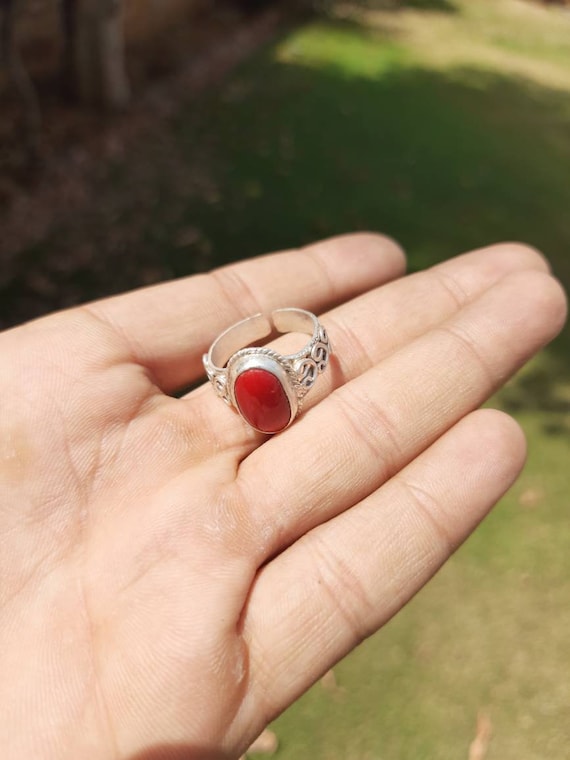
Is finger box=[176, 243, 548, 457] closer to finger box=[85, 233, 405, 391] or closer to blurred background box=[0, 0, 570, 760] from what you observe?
finger box=[85, 233, 405, 391]

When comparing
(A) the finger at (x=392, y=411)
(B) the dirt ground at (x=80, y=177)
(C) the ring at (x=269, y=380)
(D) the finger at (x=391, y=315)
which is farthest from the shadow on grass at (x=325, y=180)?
(C) the ring at (x=269, y=380)

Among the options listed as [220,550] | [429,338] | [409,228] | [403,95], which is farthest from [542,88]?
[220,550]

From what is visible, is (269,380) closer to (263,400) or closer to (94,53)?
(263,400)

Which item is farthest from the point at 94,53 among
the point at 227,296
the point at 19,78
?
the point at 227,296

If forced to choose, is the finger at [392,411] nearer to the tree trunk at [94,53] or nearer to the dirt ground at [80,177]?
the dirt ground at [80,177]

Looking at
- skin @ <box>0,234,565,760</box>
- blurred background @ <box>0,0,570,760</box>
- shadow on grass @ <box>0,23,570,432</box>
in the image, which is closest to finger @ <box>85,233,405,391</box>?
skin @ <box>0,234,565,760</box>
